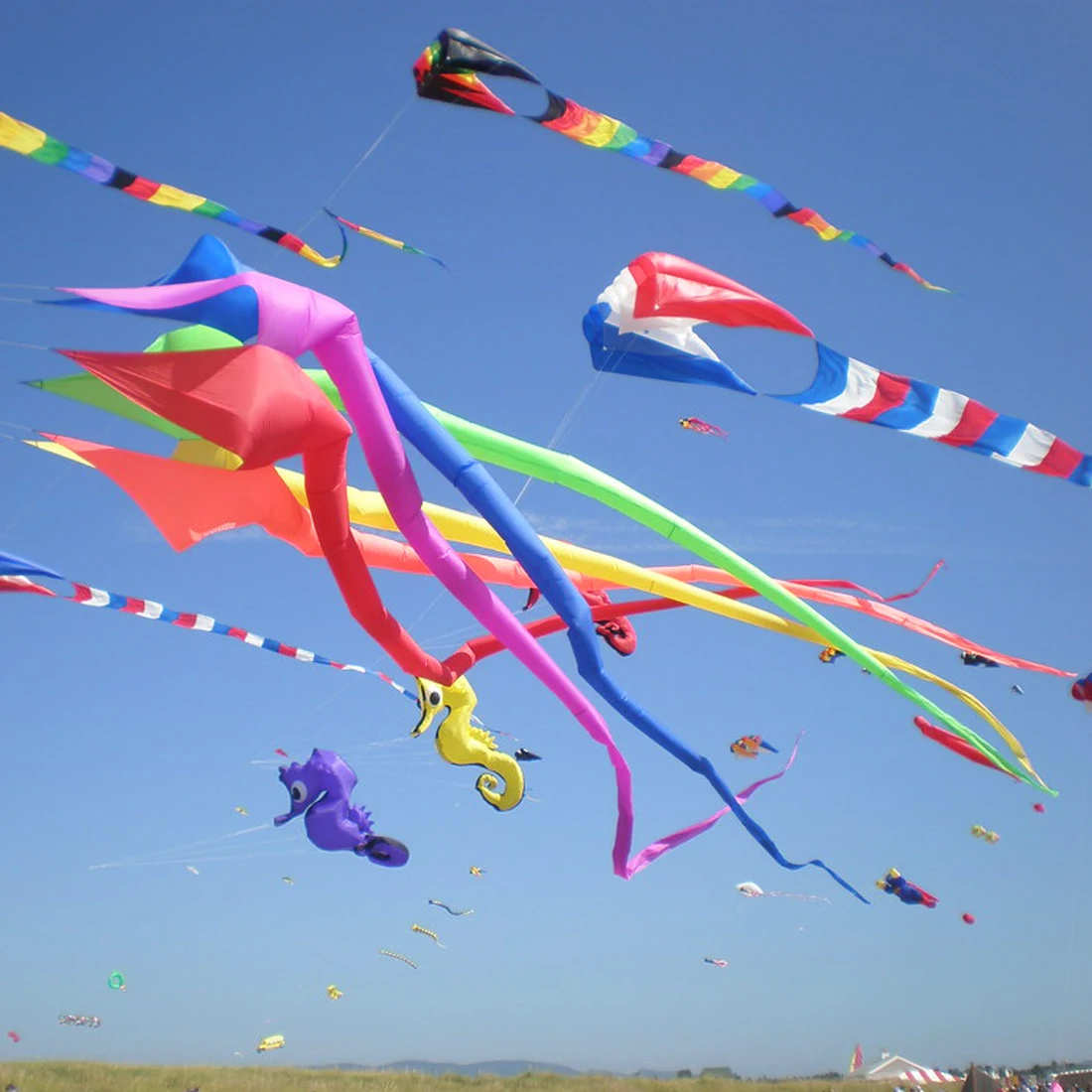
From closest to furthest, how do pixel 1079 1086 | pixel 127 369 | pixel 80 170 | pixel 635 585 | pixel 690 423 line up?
pixel 127 369 < pixel 80 170 < pixel 635 585 < pixel 690 423 < pixel 1079 1086

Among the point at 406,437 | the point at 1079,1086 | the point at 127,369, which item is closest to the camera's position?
the point at 127,369

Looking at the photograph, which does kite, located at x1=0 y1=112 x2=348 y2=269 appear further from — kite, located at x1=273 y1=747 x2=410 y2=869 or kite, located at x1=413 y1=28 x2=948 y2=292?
kite, located at x1=273 y1=747 x2=410 y2=869

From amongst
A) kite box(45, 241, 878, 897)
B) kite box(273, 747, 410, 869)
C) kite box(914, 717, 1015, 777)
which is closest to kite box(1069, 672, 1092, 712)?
kite box(914, 717, 1015, 777)

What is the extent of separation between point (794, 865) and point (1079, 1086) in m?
14.1

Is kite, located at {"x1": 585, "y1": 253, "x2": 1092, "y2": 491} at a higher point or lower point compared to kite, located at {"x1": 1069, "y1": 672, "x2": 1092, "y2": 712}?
higher

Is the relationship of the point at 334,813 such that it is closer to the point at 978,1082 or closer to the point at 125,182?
the point at 125,182

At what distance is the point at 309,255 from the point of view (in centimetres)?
632

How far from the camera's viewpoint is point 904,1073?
19688 mm

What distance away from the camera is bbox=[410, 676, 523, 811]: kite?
7.71 metres

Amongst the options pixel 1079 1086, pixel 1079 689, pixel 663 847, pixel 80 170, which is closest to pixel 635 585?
pixel 663 847

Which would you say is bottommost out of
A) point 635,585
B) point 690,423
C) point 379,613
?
point 379,613

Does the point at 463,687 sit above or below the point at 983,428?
below

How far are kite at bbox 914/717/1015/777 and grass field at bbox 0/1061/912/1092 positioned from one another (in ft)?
29.7

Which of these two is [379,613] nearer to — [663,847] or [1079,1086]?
[663,847]
